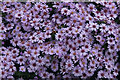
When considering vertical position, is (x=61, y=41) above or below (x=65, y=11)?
below

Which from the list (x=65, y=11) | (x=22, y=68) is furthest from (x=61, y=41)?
(x=22, y=68)

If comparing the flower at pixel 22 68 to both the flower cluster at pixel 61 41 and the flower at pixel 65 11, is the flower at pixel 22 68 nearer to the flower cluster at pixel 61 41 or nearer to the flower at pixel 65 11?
the flower cluster at pixel 61 41

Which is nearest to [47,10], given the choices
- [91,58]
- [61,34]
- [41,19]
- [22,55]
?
[41,19]

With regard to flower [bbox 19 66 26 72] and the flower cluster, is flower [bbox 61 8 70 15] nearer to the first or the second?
the flower cluster

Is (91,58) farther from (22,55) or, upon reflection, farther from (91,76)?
(22,55)

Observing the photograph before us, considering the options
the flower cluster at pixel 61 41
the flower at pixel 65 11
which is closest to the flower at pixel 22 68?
the flower cluster at pixel 61 41

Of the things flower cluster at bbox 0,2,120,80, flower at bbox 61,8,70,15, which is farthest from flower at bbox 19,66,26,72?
flower at bbox 61,8,70,15

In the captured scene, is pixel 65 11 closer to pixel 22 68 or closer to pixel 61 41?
pixel 61 41

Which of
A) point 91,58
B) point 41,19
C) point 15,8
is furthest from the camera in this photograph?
point 15,8
